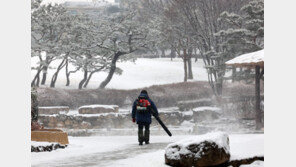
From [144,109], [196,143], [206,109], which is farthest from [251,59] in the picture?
[196,143]

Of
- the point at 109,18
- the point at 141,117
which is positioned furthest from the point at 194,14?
the point at 141,117

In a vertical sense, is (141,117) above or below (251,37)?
below

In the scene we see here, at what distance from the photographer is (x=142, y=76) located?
31453 millimetres

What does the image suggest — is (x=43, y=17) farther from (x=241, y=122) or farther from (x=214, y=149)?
(x=214, y=149)

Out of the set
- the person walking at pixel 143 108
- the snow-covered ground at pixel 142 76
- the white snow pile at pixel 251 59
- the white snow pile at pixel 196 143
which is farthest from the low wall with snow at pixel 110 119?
the white snow pile at pixel 196 143

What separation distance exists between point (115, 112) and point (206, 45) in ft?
19.4

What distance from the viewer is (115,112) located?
2531 cm

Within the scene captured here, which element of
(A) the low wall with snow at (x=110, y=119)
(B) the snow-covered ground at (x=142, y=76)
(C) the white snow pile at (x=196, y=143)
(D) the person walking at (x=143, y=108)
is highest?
(B) the snow-covered ground at (x=142, y=76)

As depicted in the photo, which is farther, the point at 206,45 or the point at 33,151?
the point at 206,45

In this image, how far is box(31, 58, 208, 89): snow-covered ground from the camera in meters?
29.4

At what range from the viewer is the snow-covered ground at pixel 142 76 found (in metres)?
29.4

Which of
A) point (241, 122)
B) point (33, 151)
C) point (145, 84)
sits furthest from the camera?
point (145, 84)

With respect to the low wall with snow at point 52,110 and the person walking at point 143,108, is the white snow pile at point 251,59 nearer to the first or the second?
the person walking at point 143,108

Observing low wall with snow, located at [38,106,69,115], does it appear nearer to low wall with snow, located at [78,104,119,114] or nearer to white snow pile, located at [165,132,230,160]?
low wall with snow, located at [78,104,119,114]
